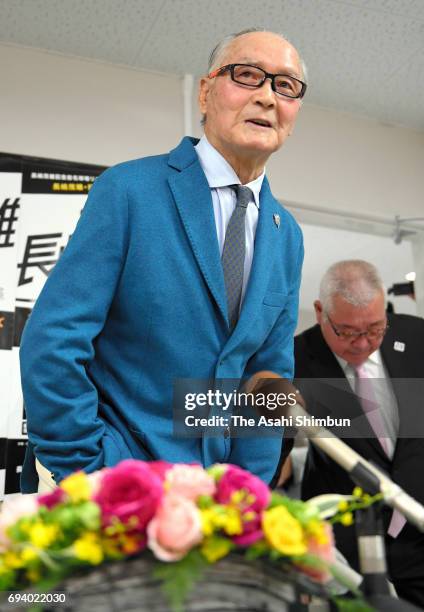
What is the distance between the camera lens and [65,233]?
3.13 meters

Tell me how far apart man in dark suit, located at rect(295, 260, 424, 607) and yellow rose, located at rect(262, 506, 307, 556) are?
147cm

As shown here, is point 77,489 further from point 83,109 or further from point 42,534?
point 83,109

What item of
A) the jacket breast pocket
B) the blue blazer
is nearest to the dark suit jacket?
the jacket breast pocket

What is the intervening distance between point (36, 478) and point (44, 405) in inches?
10.7

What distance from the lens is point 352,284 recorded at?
8.58 ft

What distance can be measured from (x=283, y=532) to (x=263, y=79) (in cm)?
108

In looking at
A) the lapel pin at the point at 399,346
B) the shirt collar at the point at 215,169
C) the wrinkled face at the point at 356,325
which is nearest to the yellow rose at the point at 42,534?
the shirt collar at the point at 215,169

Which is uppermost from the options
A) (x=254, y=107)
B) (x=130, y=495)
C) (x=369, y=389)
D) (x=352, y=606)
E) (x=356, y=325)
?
(x=254, y=107)

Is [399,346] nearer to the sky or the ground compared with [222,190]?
nearer to the ground

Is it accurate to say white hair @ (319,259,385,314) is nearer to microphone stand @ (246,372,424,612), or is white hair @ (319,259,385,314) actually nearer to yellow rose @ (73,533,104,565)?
microphone stand @ (246,372,424,612)

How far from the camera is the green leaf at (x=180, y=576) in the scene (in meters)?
0.59

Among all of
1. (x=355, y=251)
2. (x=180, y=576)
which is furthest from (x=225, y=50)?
(x=355, y=251)

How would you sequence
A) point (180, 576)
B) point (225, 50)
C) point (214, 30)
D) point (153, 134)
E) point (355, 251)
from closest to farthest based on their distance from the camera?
1. point (180, 576)
2. point (225, 50)
3. point (214, 30)
4. point (153, 134)
5. point (355, 251)

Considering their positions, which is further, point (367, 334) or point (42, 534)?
point (367, 334)
